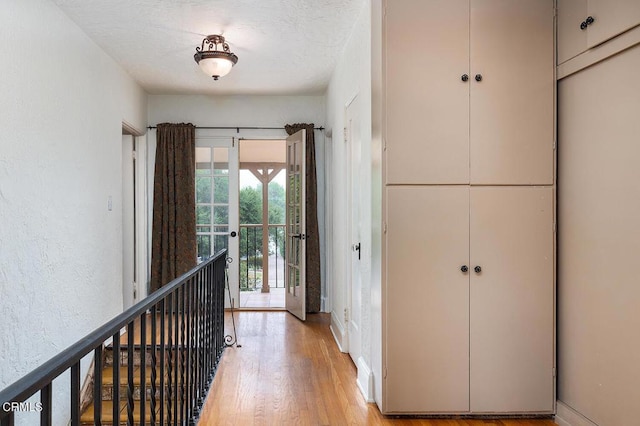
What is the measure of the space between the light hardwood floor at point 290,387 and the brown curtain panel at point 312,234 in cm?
76

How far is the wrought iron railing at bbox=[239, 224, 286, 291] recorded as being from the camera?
7.19 m

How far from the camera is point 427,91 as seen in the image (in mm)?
2586

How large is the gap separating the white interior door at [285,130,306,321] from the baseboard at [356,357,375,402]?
181cm

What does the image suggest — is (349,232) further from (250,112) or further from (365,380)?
(250,112)

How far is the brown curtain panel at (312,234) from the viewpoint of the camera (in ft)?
17.5

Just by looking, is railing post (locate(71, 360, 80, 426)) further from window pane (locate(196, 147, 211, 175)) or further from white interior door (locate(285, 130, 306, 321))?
window pane (locate(196, 147, 211, 175))

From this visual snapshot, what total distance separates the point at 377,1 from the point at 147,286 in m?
4.03

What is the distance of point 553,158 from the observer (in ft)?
8.53

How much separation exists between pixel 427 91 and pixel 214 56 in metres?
1.72

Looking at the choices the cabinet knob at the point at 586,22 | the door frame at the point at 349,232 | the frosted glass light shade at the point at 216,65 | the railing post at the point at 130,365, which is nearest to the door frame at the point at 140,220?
the frosted glass light shade at the point at 216,65

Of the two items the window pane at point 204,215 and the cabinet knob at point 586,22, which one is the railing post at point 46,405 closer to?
the cabinet knob at point 586,22

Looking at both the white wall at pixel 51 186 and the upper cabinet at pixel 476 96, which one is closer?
the white wall at pixel 51 186

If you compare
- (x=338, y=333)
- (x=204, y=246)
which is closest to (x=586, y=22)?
(x=338, y=333)

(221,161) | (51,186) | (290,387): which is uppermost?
(221,161)
